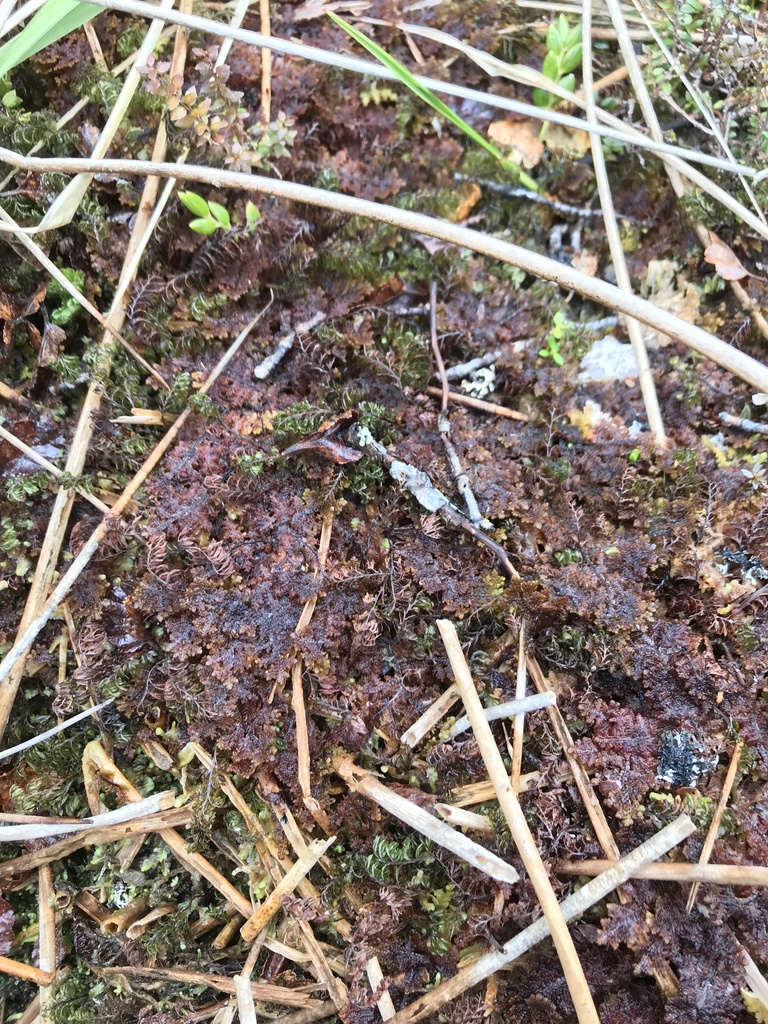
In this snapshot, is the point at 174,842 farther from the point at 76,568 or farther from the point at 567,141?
the point at 567,141

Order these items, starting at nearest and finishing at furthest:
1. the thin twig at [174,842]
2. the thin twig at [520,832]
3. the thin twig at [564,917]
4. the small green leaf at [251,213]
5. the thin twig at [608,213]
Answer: the thin twig at [520,832] < the thin twig at [564,917] < the thin twig at [174,842] < the small green leaf at [251,213] < the thin twig at [608,213]

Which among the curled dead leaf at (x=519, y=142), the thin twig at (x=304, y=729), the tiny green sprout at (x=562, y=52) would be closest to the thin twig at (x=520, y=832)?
the thin twig at (x=304, y=729)

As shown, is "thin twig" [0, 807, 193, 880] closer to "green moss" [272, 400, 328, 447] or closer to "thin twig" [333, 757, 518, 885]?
"thin twig" [333, 757, 518, 885]

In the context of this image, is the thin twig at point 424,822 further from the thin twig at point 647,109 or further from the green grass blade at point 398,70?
the green grass blade at point 398,70

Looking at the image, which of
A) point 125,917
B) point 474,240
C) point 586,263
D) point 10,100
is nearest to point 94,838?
point 125,917

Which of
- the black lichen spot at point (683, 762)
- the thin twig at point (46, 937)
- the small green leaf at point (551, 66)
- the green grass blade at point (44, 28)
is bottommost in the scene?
the thin twig at point (46, 937)

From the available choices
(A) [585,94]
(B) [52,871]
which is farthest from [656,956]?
(A) [585,94]
